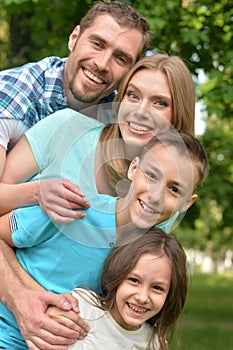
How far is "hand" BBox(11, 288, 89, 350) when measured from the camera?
10.8ft

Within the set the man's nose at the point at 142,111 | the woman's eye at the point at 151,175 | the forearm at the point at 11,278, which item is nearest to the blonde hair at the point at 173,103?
the man's nose at the point at 142,111

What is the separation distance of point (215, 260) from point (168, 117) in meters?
52.0

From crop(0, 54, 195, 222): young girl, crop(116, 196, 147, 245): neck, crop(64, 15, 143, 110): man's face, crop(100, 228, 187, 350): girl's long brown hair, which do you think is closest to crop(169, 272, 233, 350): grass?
crop(100, 228, 187, 350): girl's long brown hair

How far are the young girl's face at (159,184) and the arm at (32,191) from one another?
0.74ft

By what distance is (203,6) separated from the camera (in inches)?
376

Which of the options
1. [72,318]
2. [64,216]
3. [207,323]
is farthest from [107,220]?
[207,323]

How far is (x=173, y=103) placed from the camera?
3619 mm

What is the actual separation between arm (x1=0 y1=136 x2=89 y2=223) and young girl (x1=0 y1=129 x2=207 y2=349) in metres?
0.06

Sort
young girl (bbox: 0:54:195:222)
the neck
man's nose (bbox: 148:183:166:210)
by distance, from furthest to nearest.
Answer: young girl (bbox: 0:54:195:222), the neck, man's nose (bbox: 148:183:166:210)

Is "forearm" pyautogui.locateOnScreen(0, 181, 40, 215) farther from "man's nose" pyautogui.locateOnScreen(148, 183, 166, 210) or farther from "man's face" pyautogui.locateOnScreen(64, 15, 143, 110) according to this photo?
"man's face" pyautogui.locateOnScreen(64, 15, 143, 110)

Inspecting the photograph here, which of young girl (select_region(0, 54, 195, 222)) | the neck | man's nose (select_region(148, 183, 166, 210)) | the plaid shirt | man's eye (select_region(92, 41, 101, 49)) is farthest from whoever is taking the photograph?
man's eye (select_region(92, 41, 101, 49))

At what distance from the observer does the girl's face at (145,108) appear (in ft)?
11.6

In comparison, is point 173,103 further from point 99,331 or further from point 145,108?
point 99,331

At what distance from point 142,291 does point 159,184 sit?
1.46 ft
